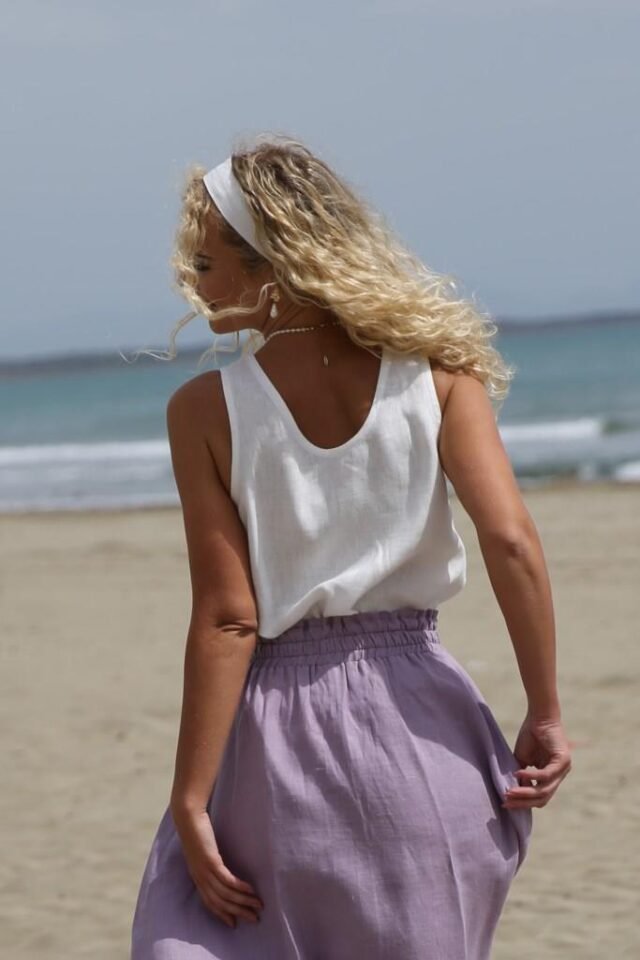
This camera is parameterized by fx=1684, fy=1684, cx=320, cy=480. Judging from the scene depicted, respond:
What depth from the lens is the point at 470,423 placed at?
2232 millimetres

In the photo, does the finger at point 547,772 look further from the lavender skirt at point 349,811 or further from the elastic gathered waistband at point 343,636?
the elastic gathered waistband at point 343,636

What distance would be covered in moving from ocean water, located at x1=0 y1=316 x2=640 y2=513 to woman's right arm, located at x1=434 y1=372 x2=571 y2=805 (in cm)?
38

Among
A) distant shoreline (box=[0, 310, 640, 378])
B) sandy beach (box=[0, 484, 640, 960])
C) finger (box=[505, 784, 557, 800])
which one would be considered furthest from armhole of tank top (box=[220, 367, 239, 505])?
distant shoreline (box=[0, 310, 640, 378])

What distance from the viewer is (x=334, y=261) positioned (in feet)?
7.30

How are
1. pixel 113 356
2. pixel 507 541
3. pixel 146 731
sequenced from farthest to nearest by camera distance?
1. pixel 113 356
2. pixel 146 731
3. pixel 507 541

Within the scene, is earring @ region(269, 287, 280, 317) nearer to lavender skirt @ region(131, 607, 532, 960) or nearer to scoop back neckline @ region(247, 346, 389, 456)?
scoop back neckline @ region(247, 346, 389, 456)

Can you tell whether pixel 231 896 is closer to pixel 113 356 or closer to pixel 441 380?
pixel 441 380

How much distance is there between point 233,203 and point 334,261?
0.53 feet

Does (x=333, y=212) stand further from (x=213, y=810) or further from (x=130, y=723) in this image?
(x=130, y=723)

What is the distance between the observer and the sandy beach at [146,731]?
15.9 ft

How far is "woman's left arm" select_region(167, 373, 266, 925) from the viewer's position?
7.27ft

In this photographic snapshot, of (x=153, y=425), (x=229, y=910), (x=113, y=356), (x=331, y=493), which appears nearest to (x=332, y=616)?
(x=331, y=493)

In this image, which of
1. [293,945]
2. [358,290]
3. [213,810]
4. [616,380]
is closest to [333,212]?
[358,290]

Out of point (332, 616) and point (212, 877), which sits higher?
point (332, 616)
